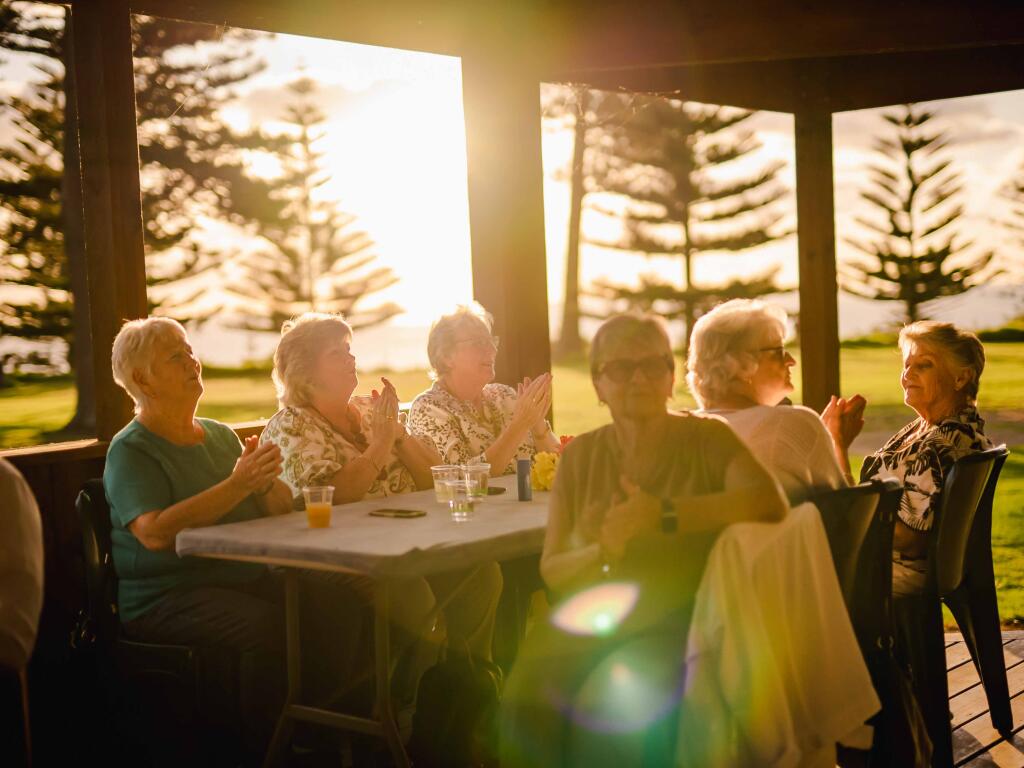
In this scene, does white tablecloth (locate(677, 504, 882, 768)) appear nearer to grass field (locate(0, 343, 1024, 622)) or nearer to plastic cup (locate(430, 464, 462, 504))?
plastic cup (locate(430, 464, 462, 504))

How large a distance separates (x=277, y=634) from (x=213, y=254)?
2625 centimetres

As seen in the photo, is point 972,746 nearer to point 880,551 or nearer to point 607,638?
point 880,551

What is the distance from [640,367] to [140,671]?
167 cm

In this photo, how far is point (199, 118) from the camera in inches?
1014

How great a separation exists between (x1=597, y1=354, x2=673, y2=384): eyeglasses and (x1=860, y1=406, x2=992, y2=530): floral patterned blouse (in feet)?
4.54

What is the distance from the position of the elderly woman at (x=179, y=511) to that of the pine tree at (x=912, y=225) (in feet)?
87.7

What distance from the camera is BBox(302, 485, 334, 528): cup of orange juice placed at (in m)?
2.90

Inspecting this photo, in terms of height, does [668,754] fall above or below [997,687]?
above

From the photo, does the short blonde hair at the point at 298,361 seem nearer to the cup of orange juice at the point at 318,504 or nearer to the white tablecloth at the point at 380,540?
the white tablecloth at the point at 380,540

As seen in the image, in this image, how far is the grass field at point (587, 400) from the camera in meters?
20.0

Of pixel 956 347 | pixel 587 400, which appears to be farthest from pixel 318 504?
pixel 587 400

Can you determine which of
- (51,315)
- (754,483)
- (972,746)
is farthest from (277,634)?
(51,315)

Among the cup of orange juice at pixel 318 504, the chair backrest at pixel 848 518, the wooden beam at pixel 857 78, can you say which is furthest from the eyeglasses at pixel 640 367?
the wooden beam at pixel 857 78

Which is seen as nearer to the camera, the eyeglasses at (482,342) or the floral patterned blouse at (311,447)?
the floral patterned blouse at (311,447)
